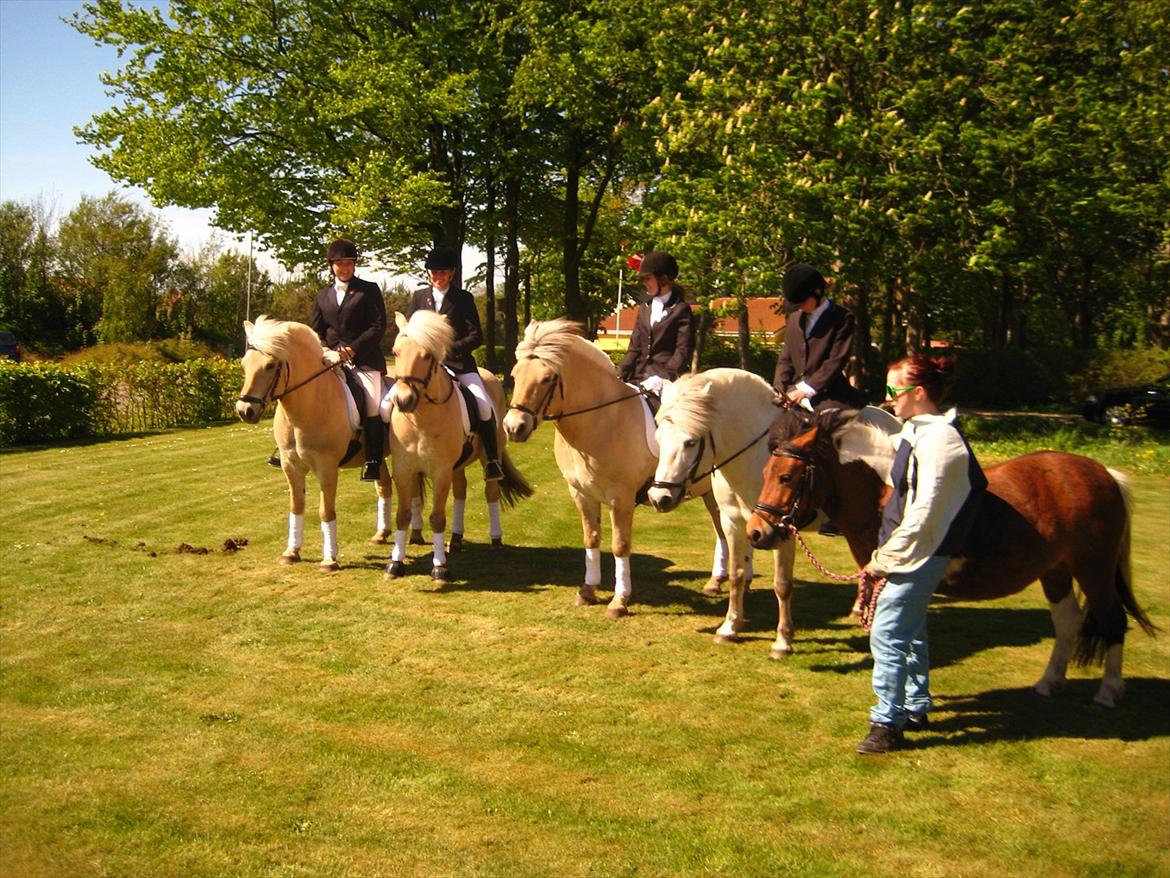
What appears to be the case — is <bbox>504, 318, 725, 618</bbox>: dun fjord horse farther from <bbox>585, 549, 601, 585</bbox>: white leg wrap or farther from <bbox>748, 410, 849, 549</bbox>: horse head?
<bbox>748, 410, 849, 549</bbox>: horse head

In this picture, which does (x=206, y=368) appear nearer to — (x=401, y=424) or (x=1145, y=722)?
(x=401, y=424)


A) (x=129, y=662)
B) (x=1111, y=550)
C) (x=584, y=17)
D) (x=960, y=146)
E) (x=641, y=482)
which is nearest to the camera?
(x=1111, y=550)

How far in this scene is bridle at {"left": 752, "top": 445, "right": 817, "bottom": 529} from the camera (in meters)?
6.41

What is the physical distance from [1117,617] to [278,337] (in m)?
8.20

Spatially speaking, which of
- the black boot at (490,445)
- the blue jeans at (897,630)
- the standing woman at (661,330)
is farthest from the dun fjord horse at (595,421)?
the blue jeans at (897,630)

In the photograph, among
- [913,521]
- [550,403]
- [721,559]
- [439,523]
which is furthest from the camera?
[439,523]

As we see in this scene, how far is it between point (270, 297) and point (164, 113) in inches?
1065

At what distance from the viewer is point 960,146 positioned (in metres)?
21.3

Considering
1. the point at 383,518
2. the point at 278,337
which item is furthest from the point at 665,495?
the point at 383,518

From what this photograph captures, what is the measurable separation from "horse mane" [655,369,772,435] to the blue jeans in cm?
215

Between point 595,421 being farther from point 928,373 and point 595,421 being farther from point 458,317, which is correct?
point 928,373

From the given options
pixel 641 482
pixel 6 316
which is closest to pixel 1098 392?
pixel 641 482

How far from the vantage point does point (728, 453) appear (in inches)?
315

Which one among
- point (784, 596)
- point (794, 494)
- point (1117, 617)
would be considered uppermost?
point (794, 494)
